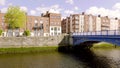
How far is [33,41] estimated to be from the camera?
6500cm

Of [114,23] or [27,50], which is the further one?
[114,23]

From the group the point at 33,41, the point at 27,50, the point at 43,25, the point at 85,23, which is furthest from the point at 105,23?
the point at 27,50

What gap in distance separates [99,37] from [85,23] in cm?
→ 6477

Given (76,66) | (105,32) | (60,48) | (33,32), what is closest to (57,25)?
(33,32)

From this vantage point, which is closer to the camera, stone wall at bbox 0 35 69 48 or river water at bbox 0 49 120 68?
river water at bbox 0 49 120 68

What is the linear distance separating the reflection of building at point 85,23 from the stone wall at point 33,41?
39.4 metres

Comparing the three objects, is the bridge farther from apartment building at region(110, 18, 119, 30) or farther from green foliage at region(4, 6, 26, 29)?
apartment building at region(110, 18, 119, 30)

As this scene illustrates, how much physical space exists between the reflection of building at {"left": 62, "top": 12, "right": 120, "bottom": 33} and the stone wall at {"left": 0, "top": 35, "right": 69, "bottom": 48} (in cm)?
3938

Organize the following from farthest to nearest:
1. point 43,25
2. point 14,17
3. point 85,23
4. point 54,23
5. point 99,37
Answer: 1. point 85,23
2. point 54,23
3. point 43,25
4. point 14,17
5. point 99,37

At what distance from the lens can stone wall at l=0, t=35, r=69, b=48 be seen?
61381 mm

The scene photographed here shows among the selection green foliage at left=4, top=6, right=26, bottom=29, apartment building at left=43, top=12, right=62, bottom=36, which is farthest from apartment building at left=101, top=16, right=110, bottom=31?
green foliage at left=4, top=6, right=26, bottom=29

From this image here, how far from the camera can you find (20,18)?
247 ft

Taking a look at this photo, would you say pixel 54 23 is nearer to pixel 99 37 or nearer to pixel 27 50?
pixel 27 50

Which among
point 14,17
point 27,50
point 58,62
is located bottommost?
point 58,62
